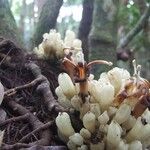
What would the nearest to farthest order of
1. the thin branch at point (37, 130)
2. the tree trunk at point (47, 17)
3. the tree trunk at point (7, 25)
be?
the thin branch at point (37, 130) → the tree trunk at point (7, 25) → the tree trunk at point (47, 17)

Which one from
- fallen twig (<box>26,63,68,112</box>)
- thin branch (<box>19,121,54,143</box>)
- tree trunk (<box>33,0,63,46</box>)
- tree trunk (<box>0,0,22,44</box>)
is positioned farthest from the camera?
tree trunk (<box>33,0,63,46</box>)

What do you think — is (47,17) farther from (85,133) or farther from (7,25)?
(85,133)

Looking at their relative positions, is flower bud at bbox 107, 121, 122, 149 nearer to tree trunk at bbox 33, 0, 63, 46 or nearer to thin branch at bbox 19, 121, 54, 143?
thin branch at bbox 19, 121, 54, 143

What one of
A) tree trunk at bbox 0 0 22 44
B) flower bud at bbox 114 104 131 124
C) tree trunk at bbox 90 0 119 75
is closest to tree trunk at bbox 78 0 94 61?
tree trunk at bbox 90 0 119 75

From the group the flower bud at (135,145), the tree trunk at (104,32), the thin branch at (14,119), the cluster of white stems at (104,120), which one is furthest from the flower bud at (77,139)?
the tree trunk at (104,32)

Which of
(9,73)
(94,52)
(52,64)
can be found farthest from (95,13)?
(9,73)

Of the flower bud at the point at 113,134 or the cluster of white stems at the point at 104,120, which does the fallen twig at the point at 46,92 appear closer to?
the cluster of white stems at the point at 104,120
